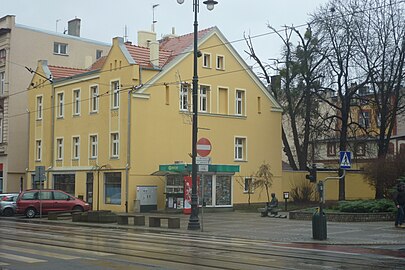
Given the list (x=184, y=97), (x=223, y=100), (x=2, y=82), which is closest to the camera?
(x=184, y=97)

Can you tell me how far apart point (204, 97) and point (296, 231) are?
2149cm

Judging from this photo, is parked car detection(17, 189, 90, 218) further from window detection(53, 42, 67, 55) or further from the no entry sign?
window detection(53, 42, 67, 55)

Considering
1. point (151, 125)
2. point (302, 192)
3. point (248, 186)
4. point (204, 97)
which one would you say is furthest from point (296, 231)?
point (302, 192)

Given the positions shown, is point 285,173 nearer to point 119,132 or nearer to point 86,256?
point 119,132

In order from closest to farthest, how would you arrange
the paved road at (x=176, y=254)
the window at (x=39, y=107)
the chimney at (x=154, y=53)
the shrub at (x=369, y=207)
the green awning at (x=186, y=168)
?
the paved road at (x=176, y=254) < the shrub at (x=369, y=207) < the green awning at (x=186, y=168) < the chimney at (x=154, y=53) < the window at (x=39, y=107)

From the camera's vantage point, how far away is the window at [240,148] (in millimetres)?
47500

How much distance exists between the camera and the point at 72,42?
62781 millimetres

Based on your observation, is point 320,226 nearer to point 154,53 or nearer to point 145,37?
point 154,53

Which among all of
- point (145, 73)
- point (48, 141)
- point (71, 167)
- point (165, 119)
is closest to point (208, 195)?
point (165, 119)

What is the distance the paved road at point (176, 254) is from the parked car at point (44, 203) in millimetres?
15260

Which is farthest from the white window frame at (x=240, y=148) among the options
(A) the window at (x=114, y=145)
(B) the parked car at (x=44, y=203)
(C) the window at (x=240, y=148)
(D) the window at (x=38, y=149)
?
(D) the window at (x=38, y=149)

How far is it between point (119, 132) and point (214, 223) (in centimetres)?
1433

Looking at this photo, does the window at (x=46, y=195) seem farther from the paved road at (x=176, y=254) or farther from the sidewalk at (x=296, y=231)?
the paved road at (x=176, y=254)

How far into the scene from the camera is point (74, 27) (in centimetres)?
6762
